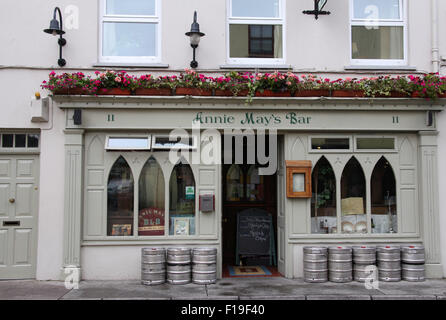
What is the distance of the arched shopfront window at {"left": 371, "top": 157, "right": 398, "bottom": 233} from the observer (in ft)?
32.3

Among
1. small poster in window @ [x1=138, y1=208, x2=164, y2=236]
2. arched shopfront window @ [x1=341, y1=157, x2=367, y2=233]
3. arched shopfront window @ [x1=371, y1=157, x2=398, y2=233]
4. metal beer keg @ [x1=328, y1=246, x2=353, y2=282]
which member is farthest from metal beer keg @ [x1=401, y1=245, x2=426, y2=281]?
small poster in window @ [x1=138, y1=208, x2=164, y2=236]

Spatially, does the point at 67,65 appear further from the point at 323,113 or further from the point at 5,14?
the point at 323,113

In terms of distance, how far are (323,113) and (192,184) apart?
9.89 feet

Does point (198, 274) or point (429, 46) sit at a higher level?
point (429, 46)

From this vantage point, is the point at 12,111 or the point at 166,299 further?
the point at 12,111

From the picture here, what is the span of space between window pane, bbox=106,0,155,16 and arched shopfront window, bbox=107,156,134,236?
3.07 m

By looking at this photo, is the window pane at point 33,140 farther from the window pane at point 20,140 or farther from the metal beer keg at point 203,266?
the metal beer keg at point 203,266

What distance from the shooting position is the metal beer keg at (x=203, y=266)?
8969 millimetres

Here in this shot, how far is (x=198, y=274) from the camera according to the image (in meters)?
8.98

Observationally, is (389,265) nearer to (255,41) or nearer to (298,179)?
(298,179)

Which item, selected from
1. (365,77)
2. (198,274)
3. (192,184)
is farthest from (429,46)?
(198,274)

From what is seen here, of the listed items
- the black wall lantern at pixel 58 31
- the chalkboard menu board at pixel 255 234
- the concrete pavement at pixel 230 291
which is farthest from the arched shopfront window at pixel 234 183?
the black wall lantern at pixel 58 31

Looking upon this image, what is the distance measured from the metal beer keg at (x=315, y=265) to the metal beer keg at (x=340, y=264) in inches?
4.9
